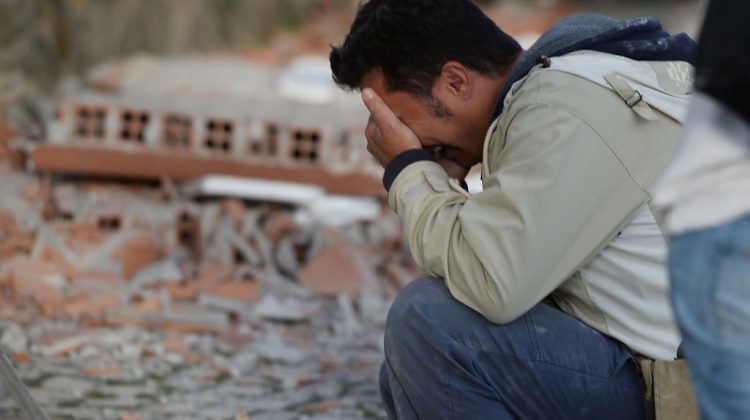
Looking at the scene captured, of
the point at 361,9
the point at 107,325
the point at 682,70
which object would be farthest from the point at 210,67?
the point at 682,70

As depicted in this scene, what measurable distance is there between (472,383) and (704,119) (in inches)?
44.5

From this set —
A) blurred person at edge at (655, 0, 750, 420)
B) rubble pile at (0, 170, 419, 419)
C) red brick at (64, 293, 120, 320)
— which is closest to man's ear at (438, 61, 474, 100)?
blurred person at edge at (655, 0, 750, 420)

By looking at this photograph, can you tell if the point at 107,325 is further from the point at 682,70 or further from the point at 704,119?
the point at 704,119

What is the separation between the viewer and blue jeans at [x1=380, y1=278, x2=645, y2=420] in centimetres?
275

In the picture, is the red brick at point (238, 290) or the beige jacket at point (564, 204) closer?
the beige jacket at point (564, 204)

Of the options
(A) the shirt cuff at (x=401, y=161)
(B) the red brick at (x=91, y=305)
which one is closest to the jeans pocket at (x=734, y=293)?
(A) the shirt cuff at (x=401, y=161)

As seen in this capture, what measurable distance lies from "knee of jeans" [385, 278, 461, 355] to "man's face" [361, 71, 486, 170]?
1.32ft

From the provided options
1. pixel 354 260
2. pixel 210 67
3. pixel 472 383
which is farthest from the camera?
pixel 210 67

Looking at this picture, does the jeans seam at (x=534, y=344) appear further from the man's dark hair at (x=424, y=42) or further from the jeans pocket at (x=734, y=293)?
the jeans pocket at (x=734, y=293)

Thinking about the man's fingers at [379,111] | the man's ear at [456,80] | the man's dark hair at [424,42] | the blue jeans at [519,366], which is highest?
the man's dark hair at [424,42]

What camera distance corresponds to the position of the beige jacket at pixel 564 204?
251 cm

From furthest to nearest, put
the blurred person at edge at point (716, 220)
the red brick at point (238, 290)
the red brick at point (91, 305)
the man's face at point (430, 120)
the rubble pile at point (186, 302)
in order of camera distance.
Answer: the red brick at point (238, 290)
the red brick at point (91, 305)
the rubble pile at point (186, 302)
the man's face at point (430, 120)
the blurred person at edge at point (716, 220)

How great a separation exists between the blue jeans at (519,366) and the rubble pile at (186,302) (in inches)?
48.7

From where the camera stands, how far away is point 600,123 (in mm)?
2572
